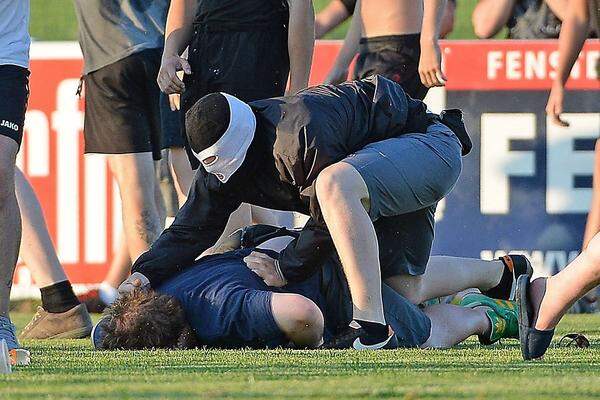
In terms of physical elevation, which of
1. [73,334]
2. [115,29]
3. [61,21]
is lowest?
[73,334]

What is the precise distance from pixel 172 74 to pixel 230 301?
3.93 ft

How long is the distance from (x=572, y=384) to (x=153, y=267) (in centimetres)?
202

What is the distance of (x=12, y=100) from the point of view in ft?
17.7

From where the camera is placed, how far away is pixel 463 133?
19.5ft

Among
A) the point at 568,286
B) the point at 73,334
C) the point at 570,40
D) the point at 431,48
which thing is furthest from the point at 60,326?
the point at 568,286

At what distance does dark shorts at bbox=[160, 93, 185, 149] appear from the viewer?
7.16 meters

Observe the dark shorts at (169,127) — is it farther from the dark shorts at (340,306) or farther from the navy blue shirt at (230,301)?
the dark shorts at (340,306)

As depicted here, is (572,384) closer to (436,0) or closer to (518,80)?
(436,0)

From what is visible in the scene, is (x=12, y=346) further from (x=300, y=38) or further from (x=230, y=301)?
(x=300, y=38)

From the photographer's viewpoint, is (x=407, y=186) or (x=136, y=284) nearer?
(x=407, y=186)

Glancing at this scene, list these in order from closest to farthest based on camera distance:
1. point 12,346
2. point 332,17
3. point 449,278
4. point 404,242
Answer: point 12,346, point 404,242, point 449,278, point 332,17

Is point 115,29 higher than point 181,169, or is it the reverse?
point 115,29


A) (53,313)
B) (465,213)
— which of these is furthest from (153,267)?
(465,213)

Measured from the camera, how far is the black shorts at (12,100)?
17.6ft
